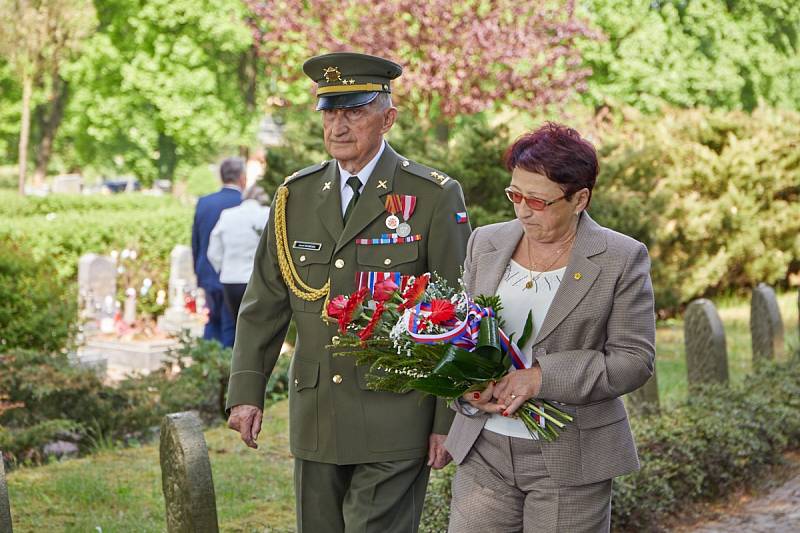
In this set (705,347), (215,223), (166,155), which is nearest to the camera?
(705,347)

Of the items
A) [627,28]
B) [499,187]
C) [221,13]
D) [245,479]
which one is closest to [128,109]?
[221,13]

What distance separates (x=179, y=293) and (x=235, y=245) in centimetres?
563

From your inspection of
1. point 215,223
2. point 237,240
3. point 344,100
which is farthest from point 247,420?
point 215,223

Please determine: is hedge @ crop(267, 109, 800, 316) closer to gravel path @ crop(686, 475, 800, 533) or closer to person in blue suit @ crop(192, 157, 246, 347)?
person in blue suit @ crop(192, 157, 246, 347)

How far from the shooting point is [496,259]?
12.3ft

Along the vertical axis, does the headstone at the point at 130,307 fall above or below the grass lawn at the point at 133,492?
below

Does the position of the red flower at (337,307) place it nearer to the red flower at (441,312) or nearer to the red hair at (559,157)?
the red flower at (441,312)

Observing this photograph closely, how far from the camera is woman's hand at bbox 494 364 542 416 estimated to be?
3484mm

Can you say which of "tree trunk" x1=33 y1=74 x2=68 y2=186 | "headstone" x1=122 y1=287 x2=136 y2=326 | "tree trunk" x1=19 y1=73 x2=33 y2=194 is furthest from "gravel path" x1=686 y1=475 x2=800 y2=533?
"tree trunk" x1=33 y1=74 x2=68 y2=186

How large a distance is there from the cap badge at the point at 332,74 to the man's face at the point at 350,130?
4.7 inches

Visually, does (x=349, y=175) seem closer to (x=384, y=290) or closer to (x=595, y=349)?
(x=384, y=290)

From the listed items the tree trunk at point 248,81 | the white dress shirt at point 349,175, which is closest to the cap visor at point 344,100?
the white dress shirt at point 349,175

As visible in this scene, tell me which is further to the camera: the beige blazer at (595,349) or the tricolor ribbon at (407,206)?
the tricolor ribbon at (407,206)

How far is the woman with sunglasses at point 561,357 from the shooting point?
3516mm
